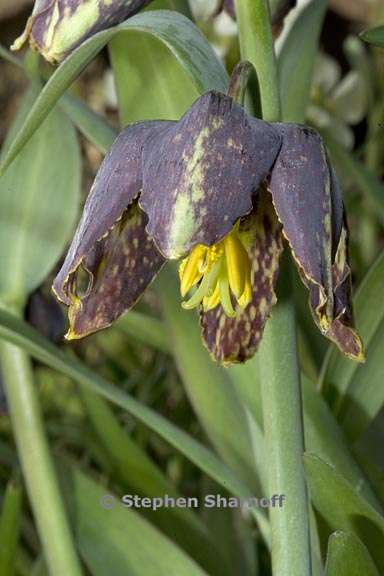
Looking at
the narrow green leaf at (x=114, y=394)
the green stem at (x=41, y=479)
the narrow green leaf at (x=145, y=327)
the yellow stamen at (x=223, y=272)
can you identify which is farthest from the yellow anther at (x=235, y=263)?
the narrow green leaf at (x=145, y=327)

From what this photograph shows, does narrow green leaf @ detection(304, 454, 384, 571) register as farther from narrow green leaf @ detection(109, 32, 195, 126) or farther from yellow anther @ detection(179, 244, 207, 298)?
narrow green leaf @ detection(109, 32, 195, 126)

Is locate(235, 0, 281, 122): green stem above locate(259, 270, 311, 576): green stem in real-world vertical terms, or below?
above

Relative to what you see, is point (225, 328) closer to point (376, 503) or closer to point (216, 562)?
point (376, 503)

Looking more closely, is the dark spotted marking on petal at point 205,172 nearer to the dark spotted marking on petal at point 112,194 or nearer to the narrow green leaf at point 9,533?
the dark spotted marking on petal at point 112,194

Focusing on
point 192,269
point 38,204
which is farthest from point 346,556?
point 38,204

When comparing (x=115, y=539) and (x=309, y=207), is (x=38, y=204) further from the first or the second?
(x=309, y=207)

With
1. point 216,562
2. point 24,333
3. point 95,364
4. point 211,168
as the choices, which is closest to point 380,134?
point 95,364

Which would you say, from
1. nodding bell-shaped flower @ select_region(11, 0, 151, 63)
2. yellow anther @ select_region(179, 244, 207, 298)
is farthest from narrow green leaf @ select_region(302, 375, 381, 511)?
nodding bell-shaped flower @ select_region(11, 0, 151, 63)

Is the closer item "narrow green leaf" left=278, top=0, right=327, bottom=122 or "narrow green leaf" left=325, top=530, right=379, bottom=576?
"narrow green leaf" left=325, top=530, right=379, bottom=576
